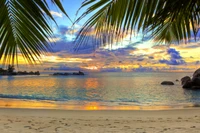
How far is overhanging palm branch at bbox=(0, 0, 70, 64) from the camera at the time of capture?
131 cm

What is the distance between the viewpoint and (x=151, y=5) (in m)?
1.52

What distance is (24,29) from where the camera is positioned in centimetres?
139

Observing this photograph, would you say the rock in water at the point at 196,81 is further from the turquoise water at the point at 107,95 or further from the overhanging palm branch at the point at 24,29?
the overhanging palm branch at the point at 24,29

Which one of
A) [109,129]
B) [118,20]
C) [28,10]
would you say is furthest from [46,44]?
[109,129]

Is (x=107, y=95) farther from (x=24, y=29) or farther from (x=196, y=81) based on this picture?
(x=24, y=29)

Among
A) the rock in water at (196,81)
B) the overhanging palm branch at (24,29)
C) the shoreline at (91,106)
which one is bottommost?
the shoreline at (91,106)

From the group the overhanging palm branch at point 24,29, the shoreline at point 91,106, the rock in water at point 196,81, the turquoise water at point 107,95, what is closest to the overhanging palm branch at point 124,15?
the overhanging palm branch at point 24,29

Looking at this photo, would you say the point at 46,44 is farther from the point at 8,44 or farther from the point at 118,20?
the point at 118,20

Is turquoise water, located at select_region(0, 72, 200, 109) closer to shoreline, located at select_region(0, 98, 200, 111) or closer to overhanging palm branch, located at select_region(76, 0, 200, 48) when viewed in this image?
shoreline, located at select_region(0, 98, 200, 111)

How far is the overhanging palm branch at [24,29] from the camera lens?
131 centimetres

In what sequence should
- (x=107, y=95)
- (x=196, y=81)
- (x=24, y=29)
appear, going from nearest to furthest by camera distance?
1. (x=24, y=29)
2. (x=107, y=95)
3. (x=196, y=81)

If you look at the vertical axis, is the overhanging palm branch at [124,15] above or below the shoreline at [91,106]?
above

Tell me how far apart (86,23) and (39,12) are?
1.18ft

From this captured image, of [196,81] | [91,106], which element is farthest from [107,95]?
[196,81]
